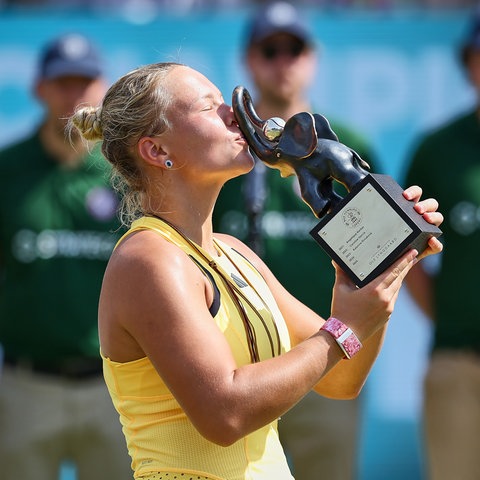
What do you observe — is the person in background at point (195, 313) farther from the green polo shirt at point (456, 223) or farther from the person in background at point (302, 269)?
the green polo shirt at point (456, 223)

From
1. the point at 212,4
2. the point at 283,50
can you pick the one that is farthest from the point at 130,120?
the point at 212,4

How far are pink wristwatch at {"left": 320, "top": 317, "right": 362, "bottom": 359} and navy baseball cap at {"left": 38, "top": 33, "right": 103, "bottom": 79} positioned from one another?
9.68ft

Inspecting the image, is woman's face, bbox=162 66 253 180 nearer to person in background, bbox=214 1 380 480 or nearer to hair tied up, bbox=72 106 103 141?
hair tied up, bbox=72 106 103 141

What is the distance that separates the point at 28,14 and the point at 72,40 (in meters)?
0.59

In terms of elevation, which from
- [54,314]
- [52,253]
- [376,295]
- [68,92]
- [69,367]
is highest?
[376,295]

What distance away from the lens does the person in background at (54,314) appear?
4.78 m

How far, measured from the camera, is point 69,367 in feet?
15.8

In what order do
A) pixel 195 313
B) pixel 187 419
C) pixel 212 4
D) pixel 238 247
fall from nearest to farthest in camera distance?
pixel 195 313, pixel 187 419, pixel 238 247, pixel 212 4

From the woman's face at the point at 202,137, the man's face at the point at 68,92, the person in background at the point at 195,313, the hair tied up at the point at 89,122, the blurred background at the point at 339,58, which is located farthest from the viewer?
the blurred background at the point at 339,58

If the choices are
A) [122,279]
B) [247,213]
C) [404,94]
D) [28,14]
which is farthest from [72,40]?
[122,279]

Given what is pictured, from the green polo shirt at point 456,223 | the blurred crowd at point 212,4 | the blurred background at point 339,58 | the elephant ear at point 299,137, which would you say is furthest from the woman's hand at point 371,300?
the blurred crowd at point 212,4

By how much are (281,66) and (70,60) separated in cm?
97

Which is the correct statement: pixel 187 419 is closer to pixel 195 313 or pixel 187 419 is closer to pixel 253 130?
pixel 195 313

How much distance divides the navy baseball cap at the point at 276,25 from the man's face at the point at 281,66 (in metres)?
0.02
